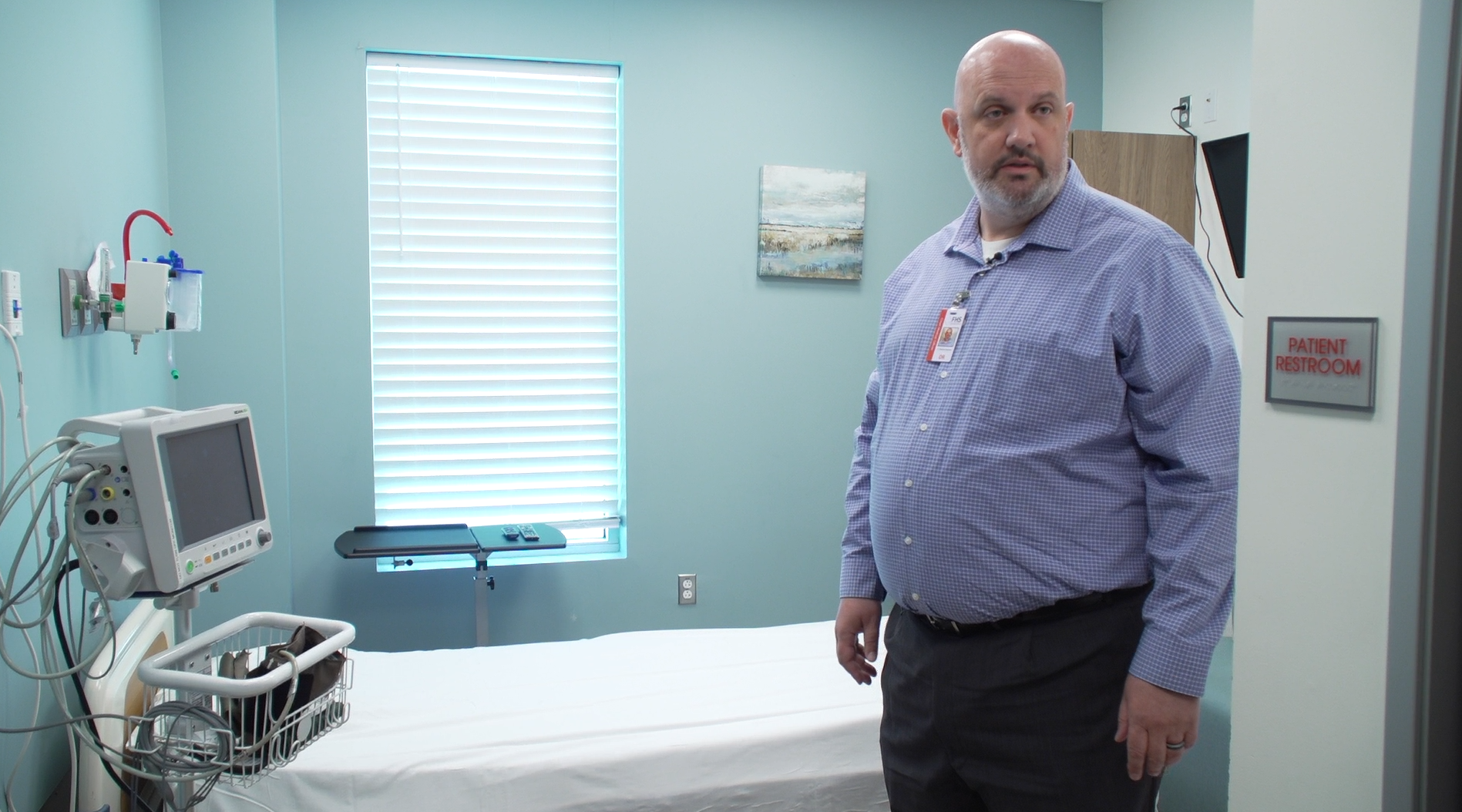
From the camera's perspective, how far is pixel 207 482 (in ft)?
4.57

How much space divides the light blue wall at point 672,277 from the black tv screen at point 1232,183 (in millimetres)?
846

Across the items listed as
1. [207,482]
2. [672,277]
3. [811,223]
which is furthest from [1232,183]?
[207,482]

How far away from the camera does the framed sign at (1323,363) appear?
167 centimetres

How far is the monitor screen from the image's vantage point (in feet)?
4.30

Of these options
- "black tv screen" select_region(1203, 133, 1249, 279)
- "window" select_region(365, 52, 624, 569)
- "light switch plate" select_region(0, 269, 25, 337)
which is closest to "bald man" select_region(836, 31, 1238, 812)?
"light switch plate" select_region(0, 269, 25, 337)

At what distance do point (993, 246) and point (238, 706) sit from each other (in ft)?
4.48

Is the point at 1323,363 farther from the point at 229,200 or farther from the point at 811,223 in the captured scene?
the point at 229,200

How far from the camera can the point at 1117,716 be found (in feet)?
4.26

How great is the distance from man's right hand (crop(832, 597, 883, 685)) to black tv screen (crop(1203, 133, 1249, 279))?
6.91 ft

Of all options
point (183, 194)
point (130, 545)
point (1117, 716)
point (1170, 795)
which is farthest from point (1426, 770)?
point (183, 194)

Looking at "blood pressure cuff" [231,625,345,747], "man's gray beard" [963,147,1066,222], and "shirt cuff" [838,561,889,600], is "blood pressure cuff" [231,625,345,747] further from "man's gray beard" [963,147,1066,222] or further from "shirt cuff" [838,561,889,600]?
"man's gray beard" [963,147,1066,222]

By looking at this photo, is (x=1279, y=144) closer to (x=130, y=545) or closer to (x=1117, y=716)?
(x=1117, y=716)

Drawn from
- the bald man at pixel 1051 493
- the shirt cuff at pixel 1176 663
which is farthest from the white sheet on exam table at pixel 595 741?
the shirt cuff at pixel 1176 663

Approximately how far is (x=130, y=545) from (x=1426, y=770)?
206 cm
